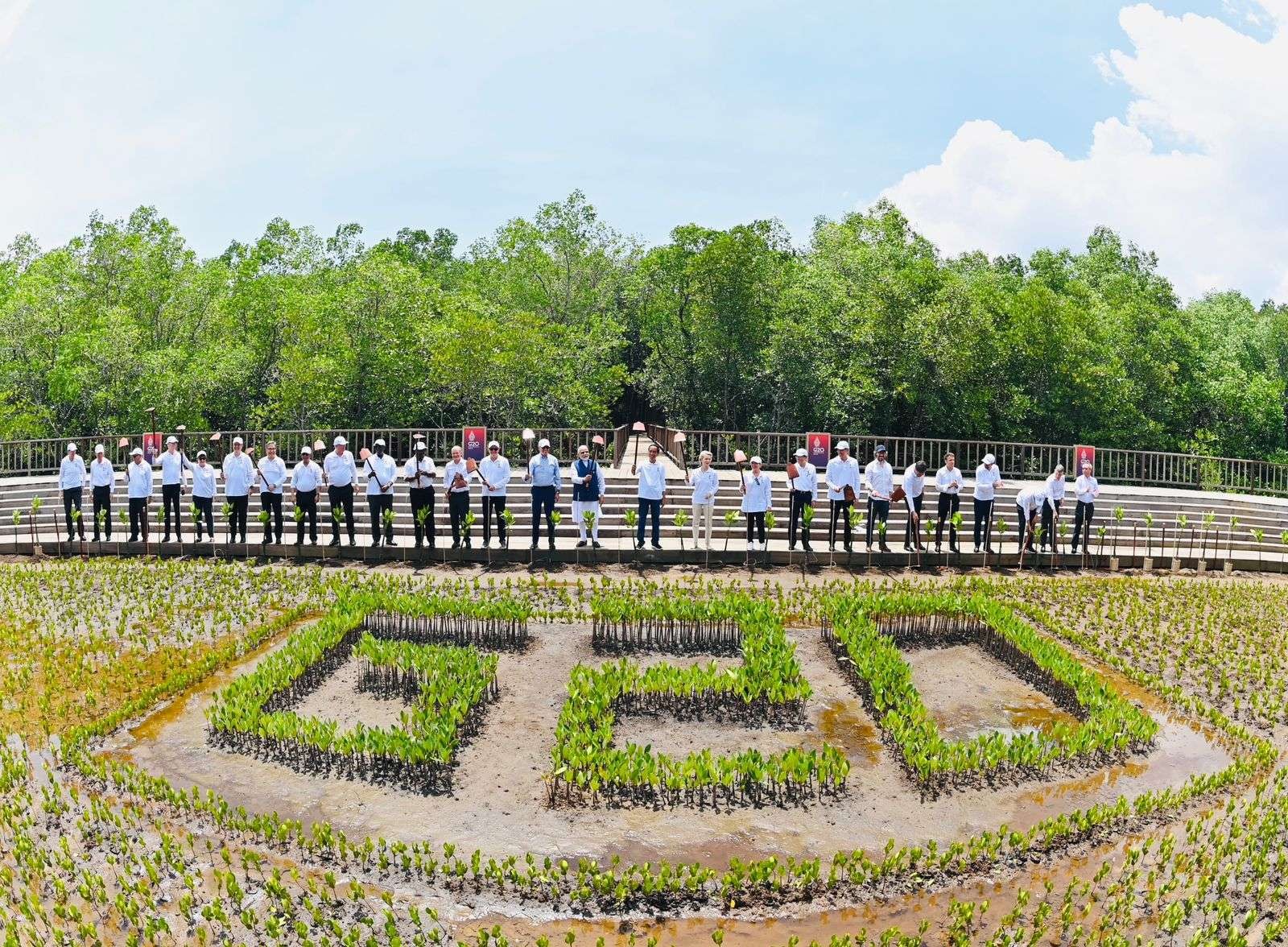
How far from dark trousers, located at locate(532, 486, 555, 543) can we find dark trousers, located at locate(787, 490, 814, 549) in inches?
151

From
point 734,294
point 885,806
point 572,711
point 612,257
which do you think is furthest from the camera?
point 612,257

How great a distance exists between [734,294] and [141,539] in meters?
20.7

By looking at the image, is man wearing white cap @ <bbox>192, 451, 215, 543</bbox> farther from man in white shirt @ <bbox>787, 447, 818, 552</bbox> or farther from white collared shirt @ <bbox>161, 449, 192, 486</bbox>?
man in white shirt @ <bbox>787, 447, 818, 552</bbox>

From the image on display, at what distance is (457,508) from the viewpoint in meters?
15.8

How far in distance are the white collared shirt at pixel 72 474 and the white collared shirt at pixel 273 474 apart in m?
3.34

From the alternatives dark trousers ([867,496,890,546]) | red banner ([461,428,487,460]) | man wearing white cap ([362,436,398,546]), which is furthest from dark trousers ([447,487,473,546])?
dark trousers ([867,496,890,546])

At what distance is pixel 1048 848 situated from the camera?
6.64 meters

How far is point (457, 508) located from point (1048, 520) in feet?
32.5

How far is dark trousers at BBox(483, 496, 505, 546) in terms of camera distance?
15.3 meters

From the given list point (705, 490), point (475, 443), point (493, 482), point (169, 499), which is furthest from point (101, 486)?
point (705, 490)

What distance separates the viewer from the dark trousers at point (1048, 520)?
15.9 meters

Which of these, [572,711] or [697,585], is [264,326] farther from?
[572,711]

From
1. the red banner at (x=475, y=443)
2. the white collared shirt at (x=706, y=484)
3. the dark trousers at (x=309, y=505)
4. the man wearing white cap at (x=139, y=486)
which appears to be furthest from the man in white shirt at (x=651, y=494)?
the man wearing white cap at (x=139, y=486)

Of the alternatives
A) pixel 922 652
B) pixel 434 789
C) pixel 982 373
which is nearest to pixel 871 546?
pixel 922 652
